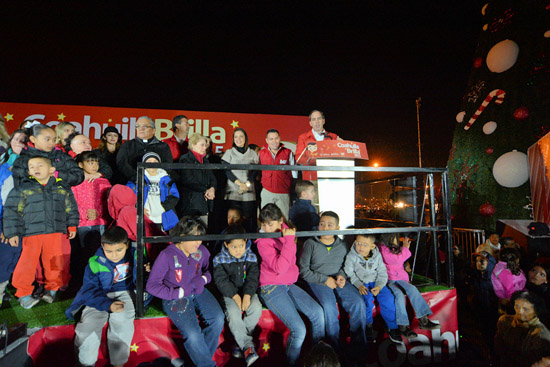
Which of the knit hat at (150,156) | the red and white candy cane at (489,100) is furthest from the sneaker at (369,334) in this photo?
the red and white candy cane at (489,100)

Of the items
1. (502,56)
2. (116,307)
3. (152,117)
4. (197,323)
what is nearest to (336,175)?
(197,323)

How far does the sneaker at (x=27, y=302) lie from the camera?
2.71 meters

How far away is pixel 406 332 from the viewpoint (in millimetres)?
2820

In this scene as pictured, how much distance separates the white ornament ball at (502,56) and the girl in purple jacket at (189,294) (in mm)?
7836

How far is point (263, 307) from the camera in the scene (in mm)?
2736

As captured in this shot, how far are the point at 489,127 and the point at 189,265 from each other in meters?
7.63

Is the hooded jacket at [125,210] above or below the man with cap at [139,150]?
below

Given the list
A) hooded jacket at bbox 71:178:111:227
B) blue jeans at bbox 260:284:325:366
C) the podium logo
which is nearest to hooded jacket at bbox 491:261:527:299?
the podium logo

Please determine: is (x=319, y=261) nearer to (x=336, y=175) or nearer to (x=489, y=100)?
(x=336, y=175)

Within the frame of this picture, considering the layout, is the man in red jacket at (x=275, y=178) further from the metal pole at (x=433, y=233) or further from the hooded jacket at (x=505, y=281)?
the hooded jacket at (x=505, y=281)

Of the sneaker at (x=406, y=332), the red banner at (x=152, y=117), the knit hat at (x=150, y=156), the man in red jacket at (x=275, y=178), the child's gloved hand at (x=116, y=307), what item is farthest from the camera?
the red banner at (x=152, y=117)

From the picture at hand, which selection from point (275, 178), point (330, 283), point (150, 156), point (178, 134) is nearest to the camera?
point (330, 283)

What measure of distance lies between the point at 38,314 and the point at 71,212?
1031 millimetres

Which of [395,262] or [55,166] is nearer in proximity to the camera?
[55,166]
